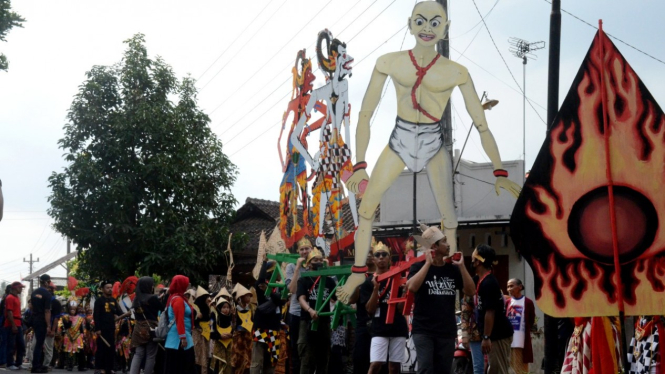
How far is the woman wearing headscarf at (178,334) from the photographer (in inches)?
530

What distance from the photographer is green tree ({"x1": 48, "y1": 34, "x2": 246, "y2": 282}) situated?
26469 mm

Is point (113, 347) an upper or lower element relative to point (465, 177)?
lower

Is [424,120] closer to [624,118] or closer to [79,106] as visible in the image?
[624,118]

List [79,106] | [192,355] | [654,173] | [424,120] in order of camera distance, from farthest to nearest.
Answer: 1. [79,106]
2. [192,355]
3. [424,120]
4. [654,173]

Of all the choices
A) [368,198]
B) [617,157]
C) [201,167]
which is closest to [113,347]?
[368,198]

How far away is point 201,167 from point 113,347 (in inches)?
437

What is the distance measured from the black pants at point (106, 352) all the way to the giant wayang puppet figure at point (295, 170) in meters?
3.93

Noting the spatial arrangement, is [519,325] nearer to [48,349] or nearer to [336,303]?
[336,303]

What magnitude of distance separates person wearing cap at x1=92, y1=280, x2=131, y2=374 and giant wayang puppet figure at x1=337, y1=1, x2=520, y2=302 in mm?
6474

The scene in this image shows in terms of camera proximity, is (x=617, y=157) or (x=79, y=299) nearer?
(x=617, y=157)

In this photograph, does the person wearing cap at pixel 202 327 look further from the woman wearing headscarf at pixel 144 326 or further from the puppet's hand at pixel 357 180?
the puppet's hand at pixel 357 180

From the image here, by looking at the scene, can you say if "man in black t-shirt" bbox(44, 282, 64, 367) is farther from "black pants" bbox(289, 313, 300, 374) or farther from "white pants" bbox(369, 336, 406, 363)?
"white pants" bbox(369, 336, 406, 363)

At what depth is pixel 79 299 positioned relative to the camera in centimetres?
2544

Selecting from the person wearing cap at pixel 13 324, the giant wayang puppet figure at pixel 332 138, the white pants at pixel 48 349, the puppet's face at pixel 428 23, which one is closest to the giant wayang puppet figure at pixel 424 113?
the puppet's face at pixel 428 23
